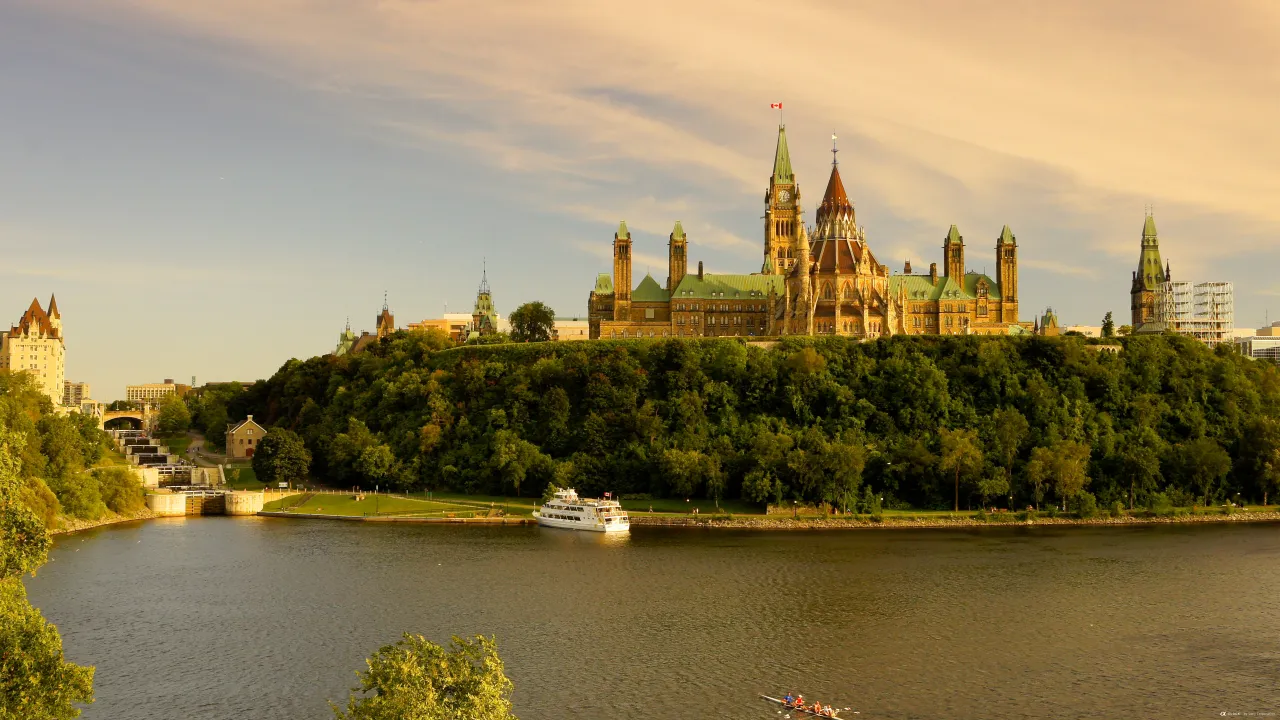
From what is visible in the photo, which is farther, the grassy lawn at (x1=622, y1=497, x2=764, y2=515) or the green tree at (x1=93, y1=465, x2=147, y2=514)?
the green tree at (x1=93, y1=465, x2=147, y2=514)

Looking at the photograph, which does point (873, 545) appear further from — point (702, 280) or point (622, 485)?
point (702, 280)

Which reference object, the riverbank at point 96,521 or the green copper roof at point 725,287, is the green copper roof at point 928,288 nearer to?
the green copper roof at point 725,287

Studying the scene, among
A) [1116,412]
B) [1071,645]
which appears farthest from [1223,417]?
[1071,645]

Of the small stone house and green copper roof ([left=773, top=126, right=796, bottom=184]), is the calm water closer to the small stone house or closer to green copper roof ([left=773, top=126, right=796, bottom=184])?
the small stone house

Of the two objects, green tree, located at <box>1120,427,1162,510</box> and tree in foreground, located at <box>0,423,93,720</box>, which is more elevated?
green tree, located at <box>1120,427,1162,510</box>

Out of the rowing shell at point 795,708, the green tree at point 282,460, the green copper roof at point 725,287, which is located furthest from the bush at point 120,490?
the rowing shell at point 795,708

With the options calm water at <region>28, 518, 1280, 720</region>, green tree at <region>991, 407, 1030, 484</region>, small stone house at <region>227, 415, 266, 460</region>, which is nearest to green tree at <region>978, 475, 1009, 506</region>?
green tree at <region>991, 407, 1030, 484</region>

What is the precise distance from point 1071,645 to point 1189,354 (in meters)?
82.5

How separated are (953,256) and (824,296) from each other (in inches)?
1258

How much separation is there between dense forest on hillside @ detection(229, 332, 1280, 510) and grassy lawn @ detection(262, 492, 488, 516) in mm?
6247

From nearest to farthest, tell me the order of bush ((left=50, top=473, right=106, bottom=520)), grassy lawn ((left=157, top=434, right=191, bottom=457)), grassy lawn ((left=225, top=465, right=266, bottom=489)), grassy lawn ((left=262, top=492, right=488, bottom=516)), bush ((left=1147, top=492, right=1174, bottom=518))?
bush ((left=50, top=473, right=106, bottom=520))
bush ((left=1147, top=492, right=1174, bottom=518))
grassy lawn ((left=262, top=492, right=488, bottom=516))
grassy lawn ((left=225, top=465, right=266, bottom=489))
grassy lawn ((left=157, top=434, right=191, bottom=457))

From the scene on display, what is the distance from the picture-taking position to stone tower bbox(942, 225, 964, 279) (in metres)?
162

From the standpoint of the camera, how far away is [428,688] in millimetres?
32406

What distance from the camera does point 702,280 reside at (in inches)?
6186
